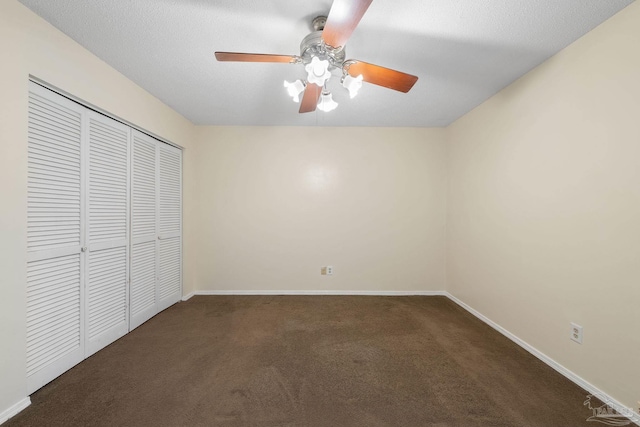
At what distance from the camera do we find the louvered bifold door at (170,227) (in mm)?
2834

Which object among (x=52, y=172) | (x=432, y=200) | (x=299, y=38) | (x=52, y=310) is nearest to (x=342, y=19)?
(x=299, y=38)

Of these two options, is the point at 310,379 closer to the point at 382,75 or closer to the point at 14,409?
the point at 14,409

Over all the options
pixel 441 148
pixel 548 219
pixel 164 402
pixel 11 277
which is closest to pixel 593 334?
pixel 548 219

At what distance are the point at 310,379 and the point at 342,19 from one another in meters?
2.13

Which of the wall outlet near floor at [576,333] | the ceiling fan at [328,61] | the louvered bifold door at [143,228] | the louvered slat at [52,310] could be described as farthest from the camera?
the louvered bifold door at [143,228]

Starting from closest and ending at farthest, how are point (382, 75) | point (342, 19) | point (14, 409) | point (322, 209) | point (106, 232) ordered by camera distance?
point (342, 19) → point (14, 409) → point (382, 75) → point (106, 232) → point (322, 209)

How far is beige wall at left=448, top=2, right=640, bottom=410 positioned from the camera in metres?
1.42

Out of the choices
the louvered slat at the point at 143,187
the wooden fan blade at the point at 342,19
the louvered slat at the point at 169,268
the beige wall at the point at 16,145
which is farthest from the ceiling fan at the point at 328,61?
the louvered slat at the point at 169,268

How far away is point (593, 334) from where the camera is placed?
1583mm

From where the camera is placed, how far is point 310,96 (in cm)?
183

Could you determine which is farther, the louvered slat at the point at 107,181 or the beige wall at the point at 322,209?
the beige wall at the point at 322,209

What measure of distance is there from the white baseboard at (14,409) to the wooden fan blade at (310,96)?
258 centimetres

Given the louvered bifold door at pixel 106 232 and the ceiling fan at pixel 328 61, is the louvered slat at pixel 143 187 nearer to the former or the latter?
the louvered bifold door at pixel 106 232

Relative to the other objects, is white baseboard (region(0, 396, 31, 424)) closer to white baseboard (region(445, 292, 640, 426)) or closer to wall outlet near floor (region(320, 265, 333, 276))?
wall outlet near floor (region(320, 265, 333, 276))
